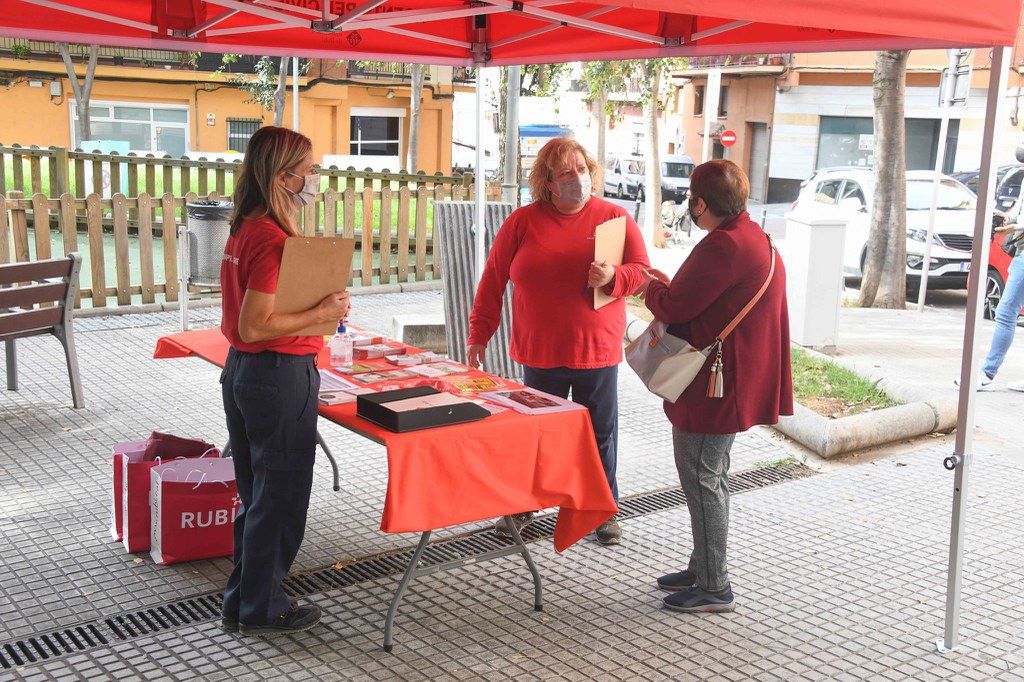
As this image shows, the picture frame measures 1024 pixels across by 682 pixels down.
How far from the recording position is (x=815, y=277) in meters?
8.99

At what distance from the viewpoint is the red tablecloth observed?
3.47 m

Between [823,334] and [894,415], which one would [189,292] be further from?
[894,415]

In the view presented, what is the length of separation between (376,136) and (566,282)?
110 feet

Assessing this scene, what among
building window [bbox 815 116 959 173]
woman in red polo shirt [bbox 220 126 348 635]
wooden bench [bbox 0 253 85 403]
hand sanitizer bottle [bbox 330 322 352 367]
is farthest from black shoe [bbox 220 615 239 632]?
building window [bbox 815 116 959 173]

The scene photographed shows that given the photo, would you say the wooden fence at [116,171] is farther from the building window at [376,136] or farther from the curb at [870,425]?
the building window at [376,136]

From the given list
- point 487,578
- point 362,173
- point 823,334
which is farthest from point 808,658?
point 362,173

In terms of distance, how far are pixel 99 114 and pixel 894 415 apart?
106 feet

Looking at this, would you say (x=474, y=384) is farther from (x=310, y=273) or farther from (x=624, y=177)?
(x=624, y=177)

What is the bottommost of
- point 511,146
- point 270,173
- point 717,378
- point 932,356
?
point 932,356

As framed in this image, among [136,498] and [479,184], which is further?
[479,184]

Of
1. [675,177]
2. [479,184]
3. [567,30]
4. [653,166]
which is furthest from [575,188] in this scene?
[675,177]

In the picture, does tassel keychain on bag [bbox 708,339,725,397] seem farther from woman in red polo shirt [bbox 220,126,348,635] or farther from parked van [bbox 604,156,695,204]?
parked van [bbox 604,156,695,204]

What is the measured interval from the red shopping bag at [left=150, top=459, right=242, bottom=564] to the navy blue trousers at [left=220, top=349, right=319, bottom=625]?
48cm

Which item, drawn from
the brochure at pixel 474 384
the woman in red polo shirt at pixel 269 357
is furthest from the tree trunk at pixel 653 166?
the woman in red polo shirt at pixel 269 357
